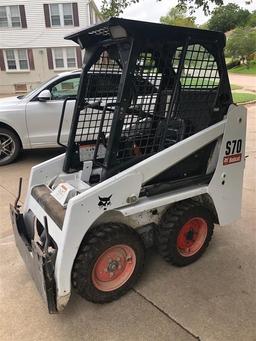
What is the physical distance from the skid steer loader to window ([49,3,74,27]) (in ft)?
63.0

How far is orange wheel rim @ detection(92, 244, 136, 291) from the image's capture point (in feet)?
8.18

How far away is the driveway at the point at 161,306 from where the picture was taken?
229cm

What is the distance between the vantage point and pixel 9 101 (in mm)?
6164

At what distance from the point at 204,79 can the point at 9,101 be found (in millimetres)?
4488

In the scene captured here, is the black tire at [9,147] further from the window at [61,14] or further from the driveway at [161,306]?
the window at [61,14]

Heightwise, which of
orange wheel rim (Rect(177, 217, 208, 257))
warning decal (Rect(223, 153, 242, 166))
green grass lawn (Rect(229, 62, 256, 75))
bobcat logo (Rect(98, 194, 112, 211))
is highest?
warning decal (Rect(223, 153, 242, 166))

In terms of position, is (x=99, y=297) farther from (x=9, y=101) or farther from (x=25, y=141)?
(x=9, y=101)

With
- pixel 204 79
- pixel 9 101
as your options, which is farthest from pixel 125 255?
pixel 9 101

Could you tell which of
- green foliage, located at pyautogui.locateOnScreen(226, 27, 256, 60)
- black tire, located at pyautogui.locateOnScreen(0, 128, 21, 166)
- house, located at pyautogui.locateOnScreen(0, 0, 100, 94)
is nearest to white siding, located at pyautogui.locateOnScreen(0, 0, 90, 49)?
house, located at pyautogui.locateOnScreen(0, 0, 100, 94)

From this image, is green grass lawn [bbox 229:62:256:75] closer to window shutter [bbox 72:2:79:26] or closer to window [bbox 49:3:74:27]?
window shutter [bbox 72:2:79:26]

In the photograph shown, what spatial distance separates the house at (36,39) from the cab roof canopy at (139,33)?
1850 cm

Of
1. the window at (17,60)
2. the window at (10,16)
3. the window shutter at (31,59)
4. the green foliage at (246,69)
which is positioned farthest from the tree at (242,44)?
the window at (10,16)

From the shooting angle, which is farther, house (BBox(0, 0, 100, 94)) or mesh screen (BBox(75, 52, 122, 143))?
house (BBox(0, 0, 100, 94))

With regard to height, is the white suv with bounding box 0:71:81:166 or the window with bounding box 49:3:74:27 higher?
the window with bounding box 49:3:74:27
